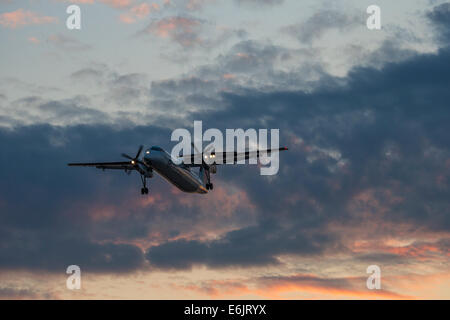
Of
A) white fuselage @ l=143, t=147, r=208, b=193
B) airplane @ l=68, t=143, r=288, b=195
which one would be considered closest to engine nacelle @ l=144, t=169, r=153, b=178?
airplane @ l=68, t=143, r=288, b=195

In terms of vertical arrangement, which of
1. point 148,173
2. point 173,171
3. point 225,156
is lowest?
point 173,171

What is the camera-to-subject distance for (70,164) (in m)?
104

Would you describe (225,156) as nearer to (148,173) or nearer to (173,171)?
(148,173)

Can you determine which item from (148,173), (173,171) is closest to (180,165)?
(173,171)

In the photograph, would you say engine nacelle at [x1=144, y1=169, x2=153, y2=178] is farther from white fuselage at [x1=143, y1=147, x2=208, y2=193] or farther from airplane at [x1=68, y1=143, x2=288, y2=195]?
white fuselage at [x1=143, y1=147, x2=208, y2=193]

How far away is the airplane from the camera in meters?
80.2

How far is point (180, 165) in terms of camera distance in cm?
8650

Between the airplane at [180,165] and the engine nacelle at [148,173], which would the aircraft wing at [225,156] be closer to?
the airplane at [180,165]

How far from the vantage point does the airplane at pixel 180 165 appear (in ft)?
263
